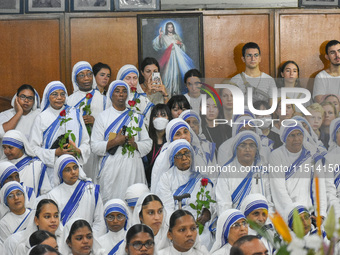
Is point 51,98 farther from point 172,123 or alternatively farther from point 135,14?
point 135,14

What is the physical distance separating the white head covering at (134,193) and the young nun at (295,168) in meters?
1.26

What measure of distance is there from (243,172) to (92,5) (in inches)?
159

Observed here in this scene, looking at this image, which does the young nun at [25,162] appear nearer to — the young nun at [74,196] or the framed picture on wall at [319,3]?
the young nun at [74,196]

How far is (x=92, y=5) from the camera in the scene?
10812 millimetres

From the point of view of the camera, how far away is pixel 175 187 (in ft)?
25.6

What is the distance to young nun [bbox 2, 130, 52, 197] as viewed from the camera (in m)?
8.34

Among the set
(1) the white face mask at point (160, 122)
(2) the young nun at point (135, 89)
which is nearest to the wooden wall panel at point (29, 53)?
(2) the young nun at point (135, 89)

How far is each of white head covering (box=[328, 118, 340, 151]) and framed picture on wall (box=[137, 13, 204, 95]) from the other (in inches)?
112

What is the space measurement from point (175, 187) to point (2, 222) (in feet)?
5.53

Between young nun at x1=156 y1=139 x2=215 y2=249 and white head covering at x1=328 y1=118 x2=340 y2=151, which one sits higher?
white head covering at x1=328 y1=118 x2=340 y2=151

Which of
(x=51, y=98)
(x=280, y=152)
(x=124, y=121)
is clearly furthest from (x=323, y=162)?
(x=51, y=98)

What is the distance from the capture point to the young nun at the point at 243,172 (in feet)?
25.2

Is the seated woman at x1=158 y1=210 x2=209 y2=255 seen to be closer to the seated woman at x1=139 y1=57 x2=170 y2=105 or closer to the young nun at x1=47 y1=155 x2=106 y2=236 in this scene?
the young nun at x1=47 y1=155 x2=106 y2=236

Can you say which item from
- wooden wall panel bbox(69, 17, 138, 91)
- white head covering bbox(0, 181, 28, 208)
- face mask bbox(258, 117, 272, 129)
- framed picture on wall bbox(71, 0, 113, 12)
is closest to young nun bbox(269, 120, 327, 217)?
face mask bbox(258, 117, 272, 129)
